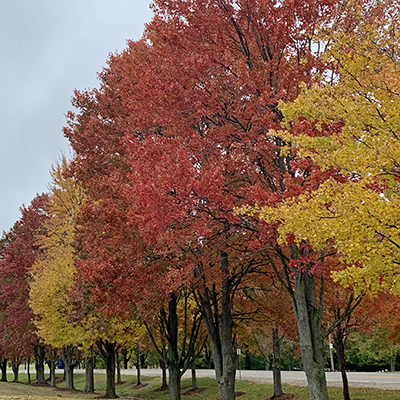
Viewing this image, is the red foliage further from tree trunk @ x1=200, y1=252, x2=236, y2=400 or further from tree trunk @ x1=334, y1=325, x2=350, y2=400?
tree trunk @ x1=334, y1=325, x2=350, y2=400

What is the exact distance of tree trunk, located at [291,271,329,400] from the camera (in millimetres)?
8547

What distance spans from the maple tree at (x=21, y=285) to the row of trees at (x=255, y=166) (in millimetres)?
20506

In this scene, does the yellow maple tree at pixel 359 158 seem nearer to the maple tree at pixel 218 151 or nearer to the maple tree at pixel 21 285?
the maple tree at pixel 218 151

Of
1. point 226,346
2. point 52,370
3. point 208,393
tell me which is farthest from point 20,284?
point 226,346

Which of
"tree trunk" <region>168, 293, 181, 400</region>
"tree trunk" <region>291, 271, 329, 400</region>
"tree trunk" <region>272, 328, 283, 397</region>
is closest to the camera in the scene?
"tree trunk" <region>291, 271, 329, 400</region>

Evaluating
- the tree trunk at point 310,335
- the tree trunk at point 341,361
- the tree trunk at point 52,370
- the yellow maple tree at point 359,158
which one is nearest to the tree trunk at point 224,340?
the tree trunk at point 310,335

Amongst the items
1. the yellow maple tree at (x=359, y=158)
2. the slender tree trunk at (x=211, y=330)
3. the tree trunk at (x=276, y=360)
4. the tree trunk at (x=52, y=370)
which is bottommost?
the tree trunk at (x=52, y=370)

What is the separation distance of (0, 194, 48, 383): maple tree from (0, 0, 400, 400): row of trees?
20506 millimetres

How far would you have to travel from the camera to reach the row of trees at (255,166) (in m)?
6.93

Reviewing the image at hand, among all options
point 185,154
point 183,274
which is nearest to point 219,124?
point 185,154

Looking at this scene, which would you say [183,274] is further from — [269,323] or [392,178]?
[269,323]

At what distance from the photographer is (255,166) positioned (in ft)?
34.7

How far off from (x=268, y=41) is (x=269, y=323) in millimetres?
10240

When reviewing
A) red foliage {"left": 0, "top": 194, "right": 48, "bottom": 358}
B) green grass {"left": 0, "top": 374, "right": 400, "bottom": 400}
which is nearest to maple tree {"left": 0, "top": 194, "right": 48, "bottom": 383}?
red foliage {"left": 0, "top": 194, "right": 48, "bottom": 358}
